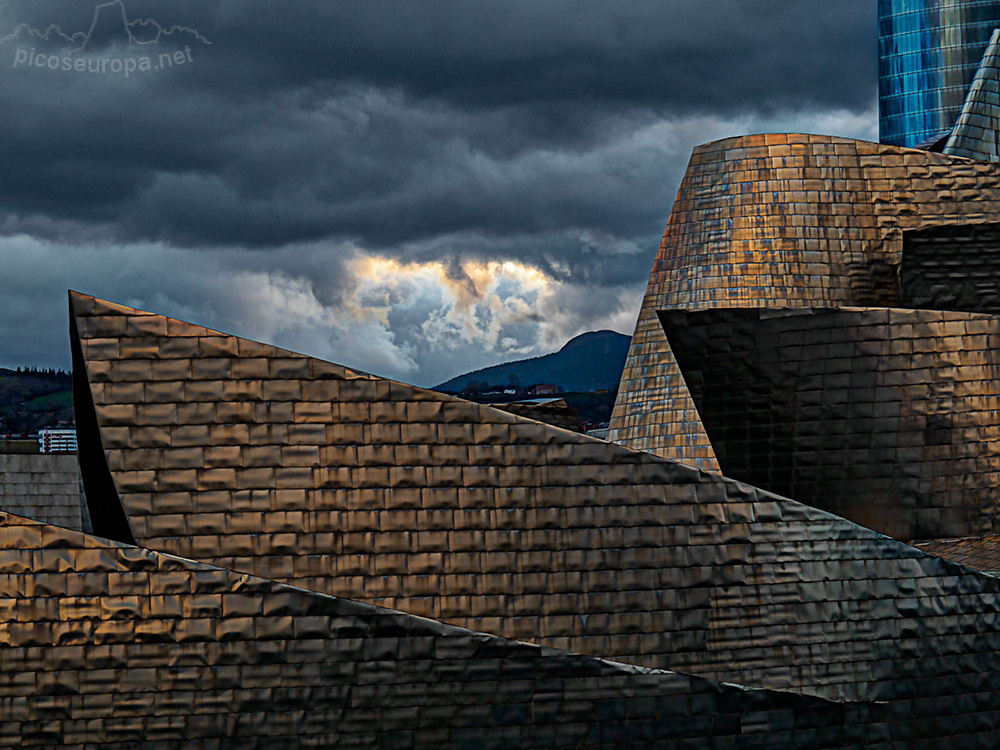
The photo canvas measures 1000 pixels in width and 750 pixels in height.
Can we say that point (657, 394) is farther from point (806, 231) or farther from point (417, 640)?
point (417, 640)

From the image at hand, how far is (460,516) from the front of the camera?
14.0 meters

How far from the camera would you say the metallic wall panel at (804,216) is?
A: 2097 centimetres

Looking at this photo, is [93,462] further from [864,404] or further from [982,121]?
[982,121]

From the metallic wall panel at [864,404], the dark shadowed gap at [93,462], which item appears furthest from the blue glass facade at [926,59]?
the dark shadowed gap at [93,462]

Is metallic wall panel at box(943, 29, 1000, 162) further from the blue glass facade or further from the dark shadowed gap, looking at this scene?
the blue glass facade

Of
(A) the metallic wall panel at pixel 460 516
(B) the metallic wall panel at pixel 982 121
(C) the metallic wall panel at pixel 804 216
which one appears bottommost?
(A) the metallic wall panel at pixel 460 516

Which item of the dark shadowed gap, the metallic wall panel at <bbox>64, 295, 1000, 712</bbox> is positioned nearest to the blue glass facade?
the metallic wall panel at <bbox>64, 295, 1000, 712</bbox>

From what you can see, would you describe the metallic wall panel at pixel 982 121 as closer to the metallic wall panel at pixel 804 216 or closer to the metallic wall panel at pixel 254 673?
the metallic wall panel at pixel 804 216

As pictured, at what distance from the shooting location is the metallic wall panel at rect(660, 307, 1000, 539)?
1758 centimetres

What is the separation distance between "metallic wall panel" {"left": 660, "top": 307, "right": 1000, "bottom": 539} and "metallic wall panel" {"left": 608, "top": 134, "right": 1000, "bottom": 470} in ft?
11.8

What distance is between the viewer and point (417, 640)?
43.7ft

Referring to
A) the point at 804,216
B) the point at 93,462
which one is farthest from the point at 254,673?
the point at 804,216

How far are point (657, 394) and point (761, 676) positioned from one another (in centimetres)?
1072

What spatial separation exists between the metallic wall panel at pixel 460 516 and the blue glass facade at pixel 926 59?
96.4 meters
